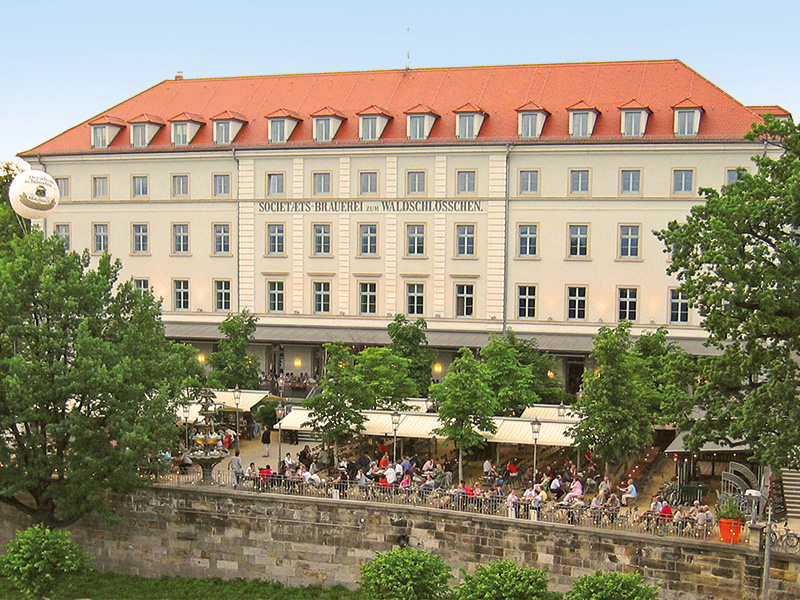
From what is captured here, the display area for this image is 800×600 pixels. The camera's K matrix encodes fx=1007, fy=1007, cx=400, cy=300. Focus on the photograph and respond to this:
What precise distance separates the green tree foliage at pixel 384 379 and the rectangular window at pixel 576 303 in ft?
38.2

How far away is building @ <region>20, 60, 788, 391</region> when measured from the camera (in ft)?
154

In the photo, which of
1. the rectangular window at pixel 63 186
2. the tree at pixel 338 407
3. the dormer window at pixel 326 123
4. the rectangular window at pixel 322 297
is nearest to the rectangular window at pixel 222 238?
the rectangular window at pixel 322 297

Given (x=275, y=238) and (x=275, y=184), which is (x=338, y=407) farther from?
(x=275, y=184)

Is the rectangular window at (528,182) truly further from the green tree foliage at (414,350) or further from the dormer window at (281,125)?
the dormer window at (281,125)

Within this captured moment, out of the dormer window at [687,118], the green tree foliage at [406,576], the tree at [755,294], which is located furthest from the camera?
the dormer window at [687,118]

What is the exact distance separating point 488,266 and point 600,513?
21.6 m

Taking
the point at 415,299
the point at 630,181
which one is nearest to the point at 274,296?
the point at 415,299

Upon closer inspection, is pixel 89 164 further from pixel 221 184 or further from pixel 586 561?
pixel 586 561

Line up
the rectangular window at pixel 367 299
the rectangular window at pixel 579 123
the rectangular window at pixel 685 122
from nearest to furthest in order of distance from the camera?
the rectangular window at pixel 685 122 < the rectangular window at pixel 579 123 < the rectangular window at pixel 367 299

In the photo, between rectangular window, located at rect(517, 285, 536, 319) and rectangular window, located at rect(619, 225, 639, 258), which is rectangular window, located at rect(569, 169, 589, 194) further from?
rectangular window, located at rect(517, 285, 536, 319)

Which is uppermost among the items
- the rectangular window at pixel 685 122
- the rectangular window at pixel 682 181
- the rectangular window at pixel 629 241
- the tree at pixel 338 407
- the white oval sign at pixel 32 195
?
the rectangular window at pixel 685 122

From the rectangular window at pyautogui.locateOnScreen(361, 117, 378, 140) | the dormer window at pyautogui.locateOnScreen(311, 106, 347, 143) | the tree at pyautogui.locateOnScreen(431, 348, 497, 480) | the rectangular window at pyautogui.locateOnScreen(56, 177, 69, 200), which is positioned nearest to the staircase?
the tree at pyautogui.locateOnScreen(431, 348, 497, 480)

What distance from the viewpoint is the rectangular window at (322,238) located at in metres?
50.9

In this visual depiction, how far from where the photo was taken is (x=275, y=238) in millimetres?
51750
